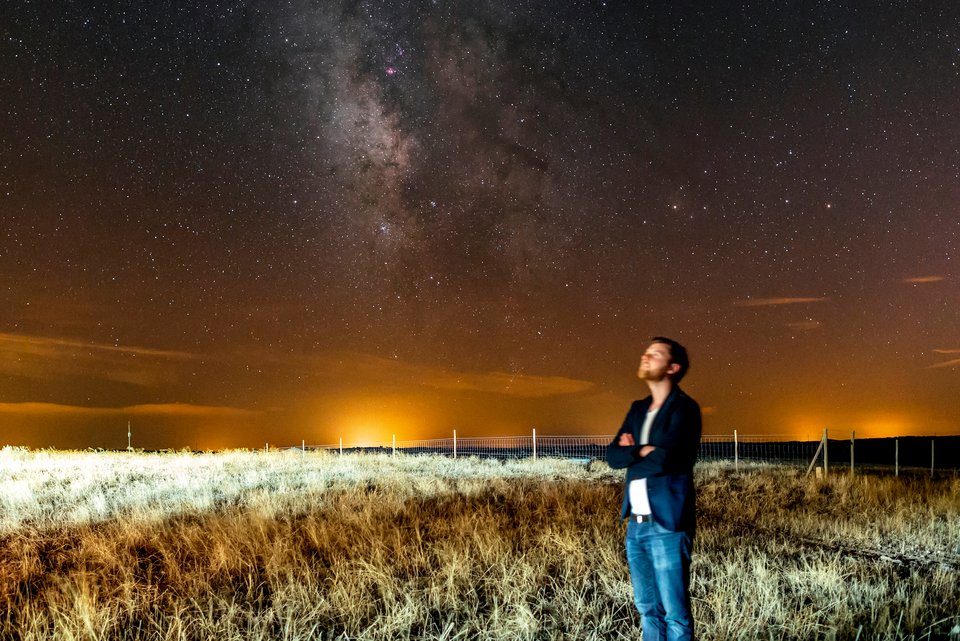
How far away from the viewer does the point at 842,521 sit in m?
10.2

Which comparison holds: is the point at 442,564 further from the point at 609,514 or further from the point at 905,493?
the point at 905,493

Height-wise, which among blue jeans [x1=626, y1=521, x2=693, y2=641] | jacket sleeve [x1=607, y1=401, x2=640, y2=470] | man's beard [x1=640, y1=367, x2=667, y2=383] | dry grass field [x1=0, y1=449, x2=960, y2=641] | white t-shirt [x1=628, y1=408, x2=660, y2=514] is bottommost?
dry grass field [x1=0, y1=449, x2=960, y2=641]

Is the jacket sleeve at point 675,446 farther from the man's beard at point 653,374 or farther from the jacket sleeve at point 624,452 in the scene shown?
the man's beard at point 653,374

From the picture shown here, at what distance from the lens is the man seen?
12.1ft

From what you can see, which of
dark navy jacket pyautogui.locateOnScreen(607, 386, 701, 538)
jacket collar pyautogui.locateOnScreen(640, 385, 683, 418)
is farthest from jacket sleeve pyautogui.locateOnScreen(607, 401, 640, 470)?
jacket collar pyautogui.locateOnScreen(640, 385, 683, 418)

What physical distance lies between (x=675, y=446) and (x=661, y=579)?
2.19 ft

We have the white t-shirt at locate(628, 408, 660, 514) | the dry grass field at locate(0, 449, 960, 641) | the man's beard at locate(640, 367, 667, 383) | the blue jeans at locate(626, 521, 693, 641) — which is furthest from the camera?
the dry grass field at locate(0, 449, 960, 641)

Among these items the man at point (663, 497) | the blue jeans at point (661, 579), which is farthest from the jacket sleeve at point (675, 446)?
the blue jeans at point (661, 579)

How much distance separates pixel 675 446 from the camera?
12.3ft

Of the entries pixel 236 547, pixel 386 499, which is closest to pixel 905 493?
pixel 386 499

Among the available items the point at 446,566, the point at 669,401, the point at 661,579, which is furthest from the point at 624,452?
the point at 446,566

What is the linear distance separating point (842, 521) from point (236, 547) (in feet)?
26.4

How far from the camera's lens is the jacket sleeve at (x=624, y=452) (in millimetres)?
3828

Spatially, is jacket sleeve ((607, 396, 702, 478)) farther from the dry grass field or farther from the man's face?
the dry grass field
